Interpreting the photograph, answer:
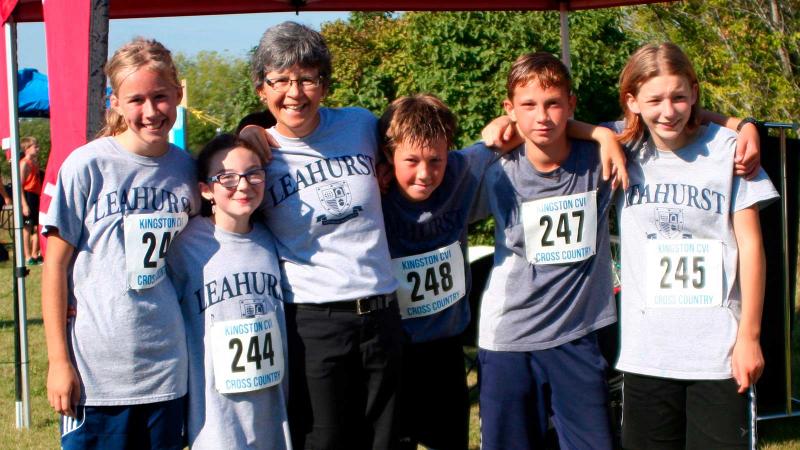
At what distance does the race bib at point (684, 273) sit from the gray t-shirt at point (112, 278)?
1.61 metres

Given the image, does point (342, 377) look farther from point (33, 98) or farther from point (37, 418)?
point (33, 98)

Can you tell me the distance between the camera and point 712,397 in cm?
298

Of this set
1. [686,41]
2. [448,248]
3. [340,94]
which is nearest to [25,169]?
[340,94]

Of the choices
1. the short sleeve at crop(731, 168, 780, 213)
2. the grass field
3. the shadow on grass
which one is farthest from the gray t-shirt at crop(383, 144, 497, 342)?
the shadow on grass

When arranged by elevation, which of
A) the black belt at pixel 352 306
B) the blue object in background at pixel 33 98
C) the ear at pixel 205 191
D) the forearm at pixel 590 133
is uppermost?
the blue object in background at pixel 33 98

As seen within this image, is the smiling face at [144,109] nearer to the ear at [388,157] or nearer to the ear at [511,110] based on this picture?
the ear at [388,157]

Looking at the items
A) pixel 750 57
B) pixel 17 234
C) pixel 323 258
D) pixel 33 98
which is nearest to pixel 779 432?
pixel 323 258

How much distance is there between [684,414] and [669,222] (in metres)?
0.66

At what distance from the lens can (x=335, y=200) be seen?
2.96 m

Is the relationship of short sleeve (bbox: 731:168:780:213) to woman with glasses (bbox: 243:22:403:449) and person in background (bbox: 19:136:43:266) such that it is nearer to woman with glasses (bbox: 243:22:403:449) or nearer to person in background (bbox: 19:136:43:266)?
woman with glasses (bbox: 243:22:403:449)

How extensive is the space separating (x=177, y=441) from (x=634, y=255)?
65.1 inches

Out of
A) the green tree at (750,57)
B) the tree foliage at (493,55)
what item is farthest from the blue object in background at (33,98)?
the green tree at (750,57)

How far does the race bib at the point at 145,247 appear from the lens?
8.89 feet

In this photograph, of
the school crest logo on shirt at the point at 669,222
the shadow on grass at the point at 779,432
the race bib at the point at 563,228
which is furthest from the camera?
the shadow on grass at the point at 779,432
